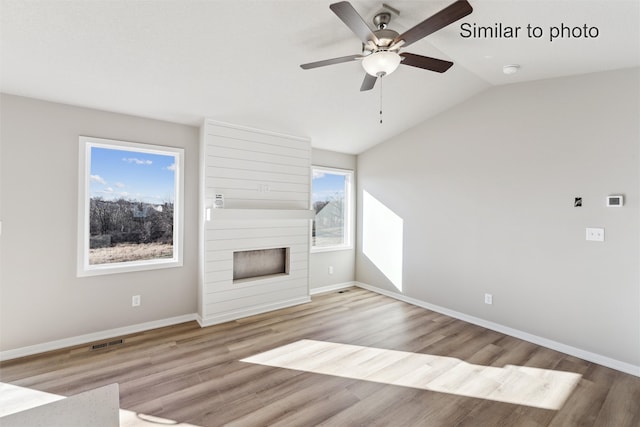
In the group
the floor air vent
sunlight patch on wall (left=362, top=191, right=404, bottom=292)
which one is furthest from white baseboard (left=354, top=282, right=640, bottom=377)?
the floor air vent

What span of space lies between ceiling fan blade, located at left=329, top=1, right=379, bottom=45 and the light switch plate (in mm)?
2865

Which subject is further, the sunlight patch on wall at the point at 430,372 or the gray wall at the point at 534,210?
the gray wall at the point at 534,210

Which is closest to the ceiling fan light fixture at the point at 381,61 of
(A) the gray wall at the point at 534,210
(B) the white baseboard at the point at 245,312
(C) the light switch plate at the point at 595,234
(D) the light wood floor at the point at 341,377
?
(A) the gray wall at the point at 534,210

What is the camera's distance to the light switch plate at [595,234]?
290cm

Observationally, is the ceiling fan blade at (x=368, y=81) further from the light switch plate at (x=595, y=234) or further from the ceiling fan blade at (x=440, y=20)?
the light switch plate at (x=595, y=234)

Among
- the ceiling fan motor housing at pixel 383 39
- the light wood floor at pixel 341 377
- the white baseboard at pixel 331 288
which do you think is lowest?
the light wood floor at pixel 341 377

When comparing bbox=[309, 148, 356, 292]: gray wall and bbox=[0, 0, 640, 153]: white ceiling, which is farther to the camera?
bbox=[309, 148, 356, 292]: gray wall

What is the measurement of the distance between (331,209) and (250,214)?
192 centimetres

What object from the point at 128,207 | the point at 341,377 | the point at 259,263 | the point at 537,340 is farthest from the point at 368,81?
the point at 537,340

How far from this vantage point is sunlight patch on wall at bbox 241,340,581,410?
Result: 241cm

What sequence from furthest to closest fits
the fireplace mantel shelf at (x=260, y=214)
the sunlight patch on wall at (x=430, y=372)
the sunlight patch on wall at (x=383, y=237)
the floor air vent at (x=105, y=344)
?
1. the sunlight patch on wall at (x=383, y=237)
2. the fireplace mantel shelf at (x=260, y=214)
3. the floor air vent at (x=105, y=344)
4. the sunlight patch on wall at (x=430, y=372)

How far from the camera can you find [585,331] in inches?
118

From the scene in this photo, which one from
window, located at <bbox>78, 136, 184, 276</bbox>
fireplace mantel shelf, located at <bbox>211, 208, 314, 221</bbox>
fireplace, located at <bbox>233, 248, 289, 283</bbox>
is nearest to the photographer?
window, located at <bbox>78, 136, 184, 276</bbox>

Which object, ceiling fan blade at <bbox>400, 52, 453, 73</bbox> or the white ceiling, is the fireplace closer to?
the white ceiling
